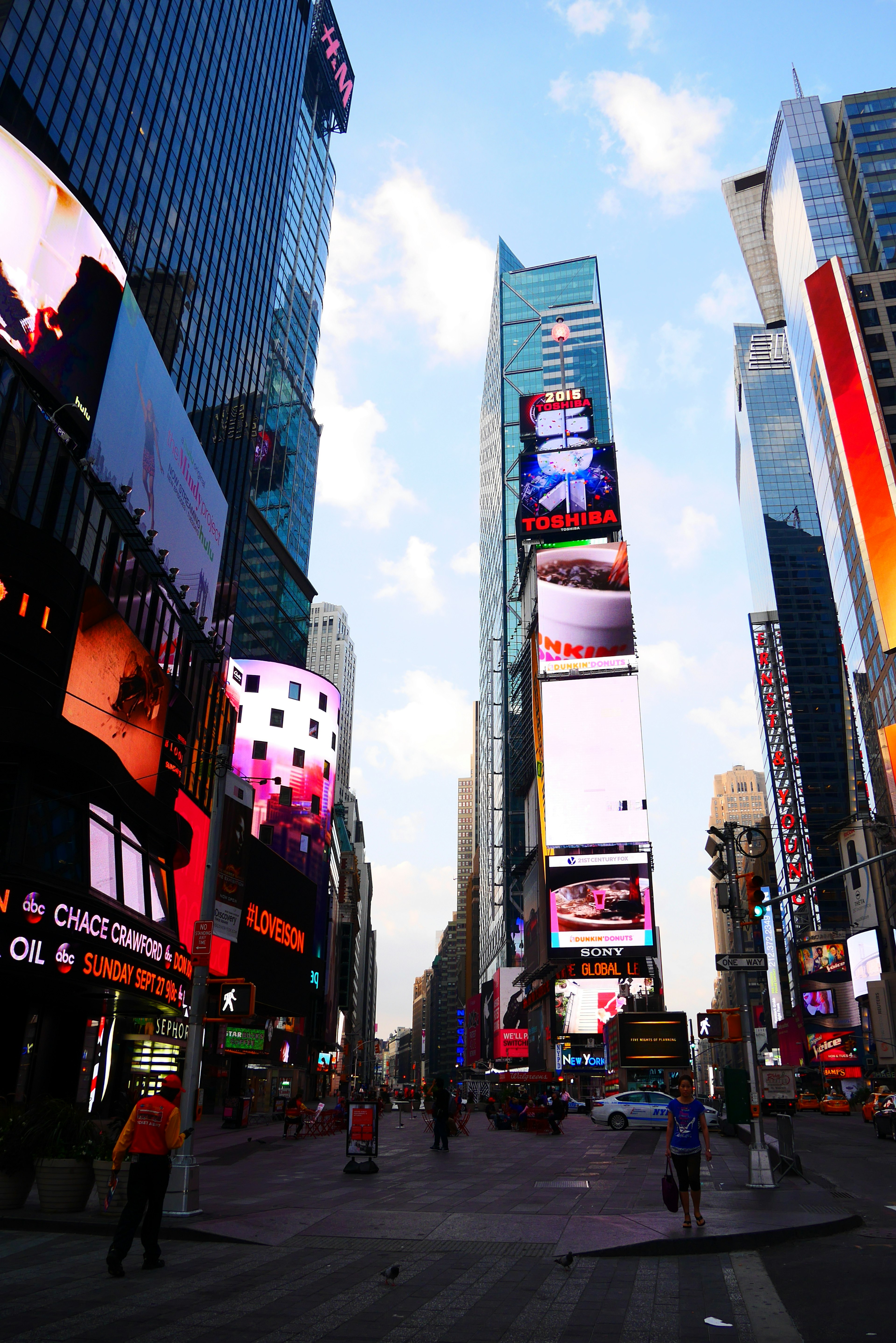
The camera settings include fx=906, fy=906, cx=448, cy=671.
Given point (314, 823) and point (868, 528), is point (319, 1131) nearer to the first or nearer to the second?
point (314, 823)

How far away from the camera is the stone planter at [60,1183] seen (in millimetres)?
12070

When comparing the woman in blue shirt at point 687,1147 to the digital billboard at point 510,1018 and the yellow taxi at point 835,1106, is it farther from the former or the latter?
the digital billboard at point 510,1018

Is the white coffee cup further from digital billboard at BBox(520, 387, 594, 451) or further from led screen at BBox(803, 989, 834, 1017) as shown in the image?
led screen at BBox(803, 989, 834, 1017)

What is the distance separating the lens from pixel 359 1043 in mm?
177000

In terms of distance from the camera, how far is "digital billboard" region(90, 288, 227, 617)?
125 feet

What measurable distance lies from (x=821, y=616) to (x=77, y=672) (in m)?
171

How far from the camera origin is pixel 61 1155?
1218cm

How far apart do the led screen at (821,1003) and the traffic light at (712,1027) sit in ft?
381

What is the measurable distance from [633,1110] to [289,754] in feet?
151

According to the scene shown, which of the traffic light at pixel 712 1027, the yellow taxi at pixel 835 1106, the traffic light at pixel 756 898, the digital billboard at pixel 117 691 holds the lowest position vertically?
the yellow taxi at pixel 835 1106

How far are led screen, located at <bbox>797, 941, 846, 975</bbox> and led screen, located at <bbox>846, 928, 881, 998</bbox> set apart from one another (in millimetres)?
10643

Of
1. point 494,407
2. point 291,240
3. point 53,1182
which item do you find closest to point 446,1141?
point 53,1182

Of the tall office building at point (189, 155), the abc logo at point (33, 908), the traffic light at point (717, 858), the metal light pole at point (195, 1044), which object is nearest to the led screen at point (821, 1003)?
the tall office building at point (189, 155)

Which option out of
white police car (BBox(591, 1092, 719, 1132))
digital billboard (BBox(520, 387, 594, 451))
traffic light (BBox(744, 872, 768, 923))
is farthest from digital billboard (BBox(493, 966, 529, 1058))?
traffic light (BBox(744, 872, 768, 923))
